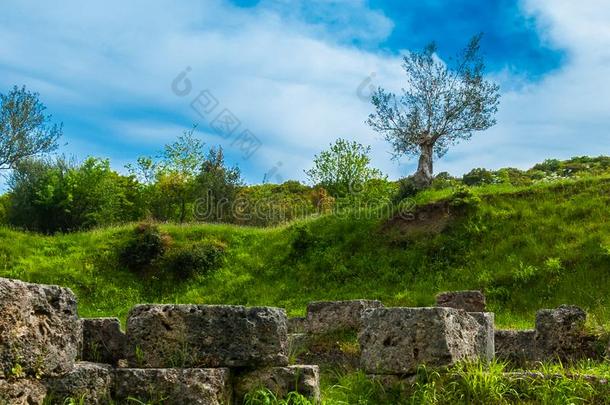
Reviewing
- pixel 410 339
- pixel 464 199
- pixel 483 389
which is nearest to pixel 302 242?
pixel 464 199

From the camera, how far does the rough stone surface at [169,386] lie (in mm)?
6262

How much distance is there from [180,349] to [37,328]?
4.63 ft

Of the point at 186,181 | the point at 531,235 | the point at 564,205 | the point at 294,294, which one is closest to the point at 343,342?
the point at 294,294

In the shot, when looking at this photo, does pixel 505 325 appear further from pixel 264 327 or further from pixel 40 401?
pixel 40 401

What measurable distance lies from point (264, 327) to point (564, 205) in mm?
24758

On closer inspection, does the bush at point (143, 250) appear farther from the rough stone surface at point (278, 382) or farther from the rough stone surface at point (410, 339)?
the rough stone surface at point (278, 382)

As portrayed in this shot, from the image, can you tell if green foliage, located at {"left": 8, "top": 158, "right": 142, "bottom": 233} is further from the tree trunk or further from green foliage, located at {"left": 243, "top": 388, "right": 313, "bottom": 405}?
green foliage, located at {"left": 243, "top": 388, "right": 313, "bottom": 405}

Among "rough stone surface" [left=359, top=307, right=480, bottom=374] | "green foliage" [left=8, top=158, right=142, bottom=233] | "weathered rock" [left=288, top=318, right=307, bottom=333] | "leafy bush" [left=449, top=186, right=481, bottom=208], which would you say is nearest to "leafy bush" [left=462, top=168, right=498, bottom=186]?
"leafy bush" [left=449, top=186, right=481, bottom=208]

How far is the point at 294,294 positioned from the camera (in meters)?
26.5

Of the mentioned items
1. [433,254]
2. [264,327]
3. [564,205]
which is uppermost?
[564,205]

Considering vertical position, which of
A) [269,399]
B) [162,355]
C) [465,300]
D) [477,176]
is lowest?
[269,399]

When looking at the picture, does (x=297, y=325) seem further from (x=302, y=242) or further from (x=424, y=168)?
(x=424, y=168)

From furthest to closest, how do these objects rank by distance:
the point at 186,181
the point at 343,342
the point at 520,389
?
the point at 186,181, the point at 343,342, the point at 520,389

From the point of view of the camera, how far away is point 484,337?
8.74 meters
